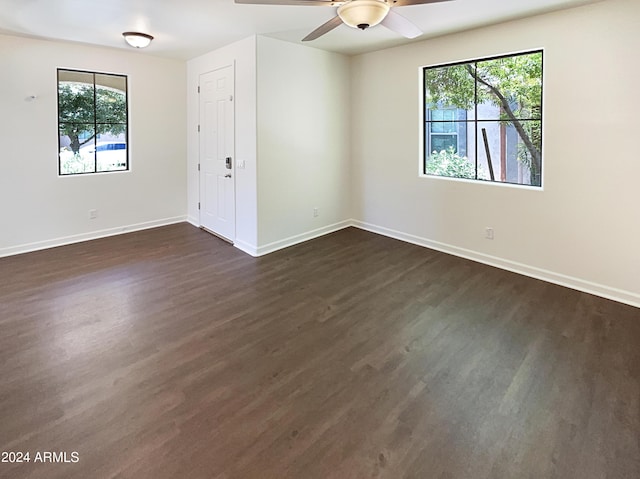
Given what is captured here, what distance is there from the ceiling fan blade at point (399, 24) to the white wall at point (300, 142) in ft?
6.24

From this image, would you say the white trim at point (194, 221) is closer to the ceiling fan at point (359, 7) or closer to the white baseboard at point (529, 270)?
the white baseboard at point (529, 270)

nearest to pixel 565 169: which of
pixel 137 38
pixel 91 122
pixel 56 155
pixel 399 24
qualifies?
pixel 399 24

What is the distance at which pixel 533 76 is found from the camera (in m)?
3.98

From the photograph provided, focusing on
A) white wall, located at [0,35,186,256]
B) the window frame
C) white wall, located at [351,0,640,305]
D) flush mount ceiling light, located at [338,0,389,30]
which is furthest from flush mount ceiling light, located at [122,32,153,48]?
the window frame

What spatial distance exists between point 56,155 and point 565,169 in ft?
18.8

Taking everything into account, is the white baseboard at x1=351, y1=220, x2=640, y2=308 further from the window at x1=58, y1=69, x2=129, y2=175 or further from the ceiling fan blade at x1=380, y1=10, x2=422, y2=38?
the window at x1=58, y1=69, x2=129, y2=175

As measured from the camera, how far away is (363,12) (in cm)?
243

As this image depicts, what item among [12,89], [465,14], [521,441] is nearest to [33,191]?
[12,89]

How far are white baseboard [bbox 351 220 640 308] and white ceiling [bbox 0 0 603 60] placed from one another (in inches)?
94.7

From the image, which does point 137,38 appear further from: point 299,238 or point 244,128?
point 299,238

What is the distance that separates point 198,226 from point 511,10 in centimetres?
473

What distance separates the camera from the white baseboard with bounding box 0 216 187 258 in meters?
4.72

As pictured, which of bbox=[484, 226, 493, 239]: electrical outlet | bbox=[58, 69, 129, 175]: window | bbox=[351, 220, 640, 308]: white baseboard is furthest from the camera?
bbox=[58, 69, 129, 175]: window

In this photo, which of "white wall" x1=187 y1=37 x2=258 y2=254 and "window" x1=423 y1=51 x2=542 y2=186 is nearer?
"window" x1=423 y1=51 x2=542 y2=186
